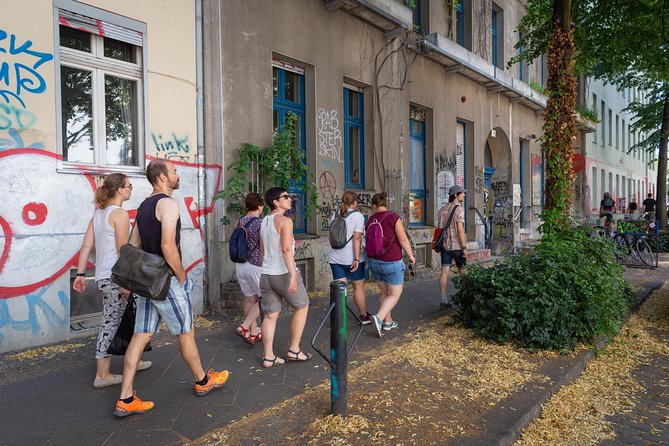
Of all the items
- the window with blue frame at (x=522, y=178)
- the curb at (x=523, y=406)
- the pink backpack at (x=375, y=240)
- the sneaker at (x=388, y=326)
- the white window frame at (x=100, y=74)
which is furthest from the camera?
the window with blue frame at (x=522, y=178)

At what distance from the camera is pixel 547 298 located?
206 inches

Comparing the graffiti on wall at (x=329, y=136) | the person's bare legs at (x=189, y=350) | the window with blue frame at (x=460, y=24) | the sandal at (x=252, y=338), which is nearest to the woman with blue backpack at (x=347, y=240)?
the sandal at (x=252, y=338)

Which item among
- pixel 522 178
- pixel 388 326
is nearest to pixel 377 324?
pixel 388 326

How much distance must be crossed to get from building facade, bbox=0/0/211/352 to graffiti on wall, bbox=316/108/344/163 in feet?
7.92

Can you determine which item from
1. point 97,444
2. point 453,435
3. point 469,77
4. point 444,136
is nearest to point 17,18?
point 97,444

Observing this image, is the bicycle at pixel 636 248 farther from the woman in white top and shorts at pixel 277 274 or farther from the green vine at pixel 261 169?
the woman in white top and shorts at pixel 277 274

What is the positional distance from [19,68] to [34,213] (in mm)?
1539

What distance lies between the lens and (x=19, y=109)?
17.3ft

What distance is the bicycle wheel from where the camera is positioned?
12.8 m

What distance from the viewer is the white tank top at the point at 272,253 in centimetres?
461

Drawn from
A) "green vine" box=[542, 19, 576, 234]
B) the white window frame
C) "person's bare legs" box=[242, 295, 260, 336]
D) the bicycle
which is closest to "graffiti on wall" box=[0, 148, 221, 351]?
the white window frame

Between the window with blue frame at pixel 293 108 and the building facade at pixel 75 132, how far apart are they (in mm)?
1823

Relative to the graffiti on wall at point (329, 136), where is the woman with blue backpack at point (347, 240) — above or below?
below

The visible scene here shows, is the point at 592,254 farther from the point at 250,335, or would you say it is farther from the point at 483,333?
the point at 250,335
